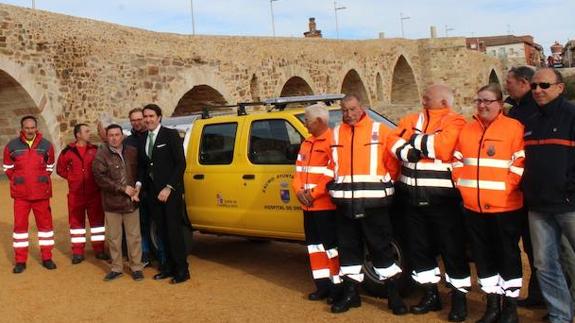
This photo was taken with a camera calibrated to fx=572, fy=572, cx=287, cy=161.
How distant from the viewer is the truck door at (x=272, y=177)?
17.3 ft

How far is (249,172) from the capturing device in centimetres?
560

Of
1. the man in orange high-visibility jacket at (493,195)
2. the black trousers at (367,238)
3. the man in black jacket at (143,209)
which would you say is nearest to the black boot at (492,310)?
the man in orange high-visibility jacket at (493,195)

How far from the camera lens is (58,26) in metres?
14.4

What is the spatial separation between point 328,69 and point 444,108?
22.4m

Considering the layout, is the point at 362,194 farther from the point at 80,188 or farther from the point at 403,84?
the point at 403,84

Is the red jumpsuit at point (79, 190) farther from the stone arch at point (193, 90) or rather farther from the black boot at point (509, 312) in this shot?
the stone arch at point (193, 90)

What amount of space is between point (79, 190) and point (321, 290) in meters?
3.57

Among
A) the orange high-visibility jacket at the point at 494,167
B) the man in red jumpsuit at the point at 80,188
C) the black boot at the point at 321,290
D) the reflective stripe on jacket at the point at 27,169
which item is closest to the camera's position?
the orange high-visibility jacket at the point at 494,167

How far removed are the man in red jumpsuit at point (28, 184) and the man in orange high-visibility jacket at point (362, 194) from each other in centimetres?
372

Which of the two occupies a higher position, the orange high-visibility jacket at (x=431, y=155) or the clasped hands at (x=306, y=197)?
the orange high-visibility jacket at (x=431, y=155)

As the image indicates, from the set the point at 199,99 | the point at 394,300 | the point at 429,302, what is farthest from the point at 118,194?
the point at 199,99

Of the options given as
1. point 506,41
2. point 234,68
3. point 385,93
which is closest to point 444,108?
point 234,68

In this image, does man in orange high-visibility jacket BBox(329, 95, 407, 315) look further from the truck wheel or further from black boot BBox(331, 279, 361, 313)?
the truck wheel

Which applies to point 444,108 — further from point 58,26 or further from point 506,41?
point 506,41
